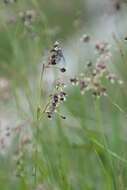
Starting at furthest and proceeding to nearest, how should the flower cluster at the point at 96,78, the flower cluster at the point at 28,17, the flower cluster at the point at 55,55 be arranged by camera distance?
the flower cluster at the point at 28,17
the flower cluster at the point at 96,78
the flower cluster at the point at 55,55

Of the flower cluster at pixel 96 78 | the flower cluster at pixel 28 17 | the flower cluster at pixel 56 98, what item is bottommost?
the flower cluster at pixel 56 98

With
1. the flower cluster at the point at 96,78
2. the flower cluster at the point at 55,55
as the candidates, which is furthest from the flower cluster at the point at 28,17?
the flower cluster at the point at 55,55

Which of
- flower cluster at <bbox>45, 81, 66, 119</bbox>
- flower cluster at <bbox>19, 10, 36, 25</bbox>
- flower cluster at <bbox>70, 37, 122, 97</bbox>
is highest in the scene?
flower cluster at <bbox>19, 10, 36, 25</bbox>

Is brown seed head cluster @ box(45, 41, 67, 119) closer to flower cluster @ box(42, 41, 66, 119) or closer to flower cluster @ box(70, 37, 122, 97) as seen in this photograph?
flower cluster @ box(42, 41, 66, 119)

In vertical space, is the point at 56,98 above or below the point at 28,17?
below

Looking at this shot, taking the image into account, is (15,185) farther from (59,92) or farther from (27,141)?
(59,92)

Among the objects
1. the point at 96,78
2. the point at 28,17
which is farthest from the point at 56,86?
the point at 28,17

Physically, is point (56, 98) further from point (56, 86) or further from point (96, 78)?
point (96, 78)

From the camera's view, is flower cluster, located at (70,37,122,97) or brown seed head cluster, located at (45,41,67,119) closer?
brown seed head cluster, located at (45,41,67,119)

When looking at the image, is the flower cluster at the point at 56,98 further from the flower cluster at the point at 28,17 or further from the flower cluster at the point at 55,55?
the flower cluster at the point at 28,17

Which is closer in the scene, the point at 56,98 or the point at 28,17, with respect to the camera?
the point at 56,98

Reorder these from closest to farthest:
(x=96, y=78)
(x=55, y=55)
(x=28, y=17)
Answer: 1. (x=55, y=55)
2. (x=96, y=78)
3. (x=28, y=17)

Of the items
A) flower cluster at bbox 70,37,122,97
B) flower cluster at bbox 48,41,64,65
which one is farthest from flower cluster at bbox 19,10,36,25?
flower cluster at bbox 48,41,64,65
